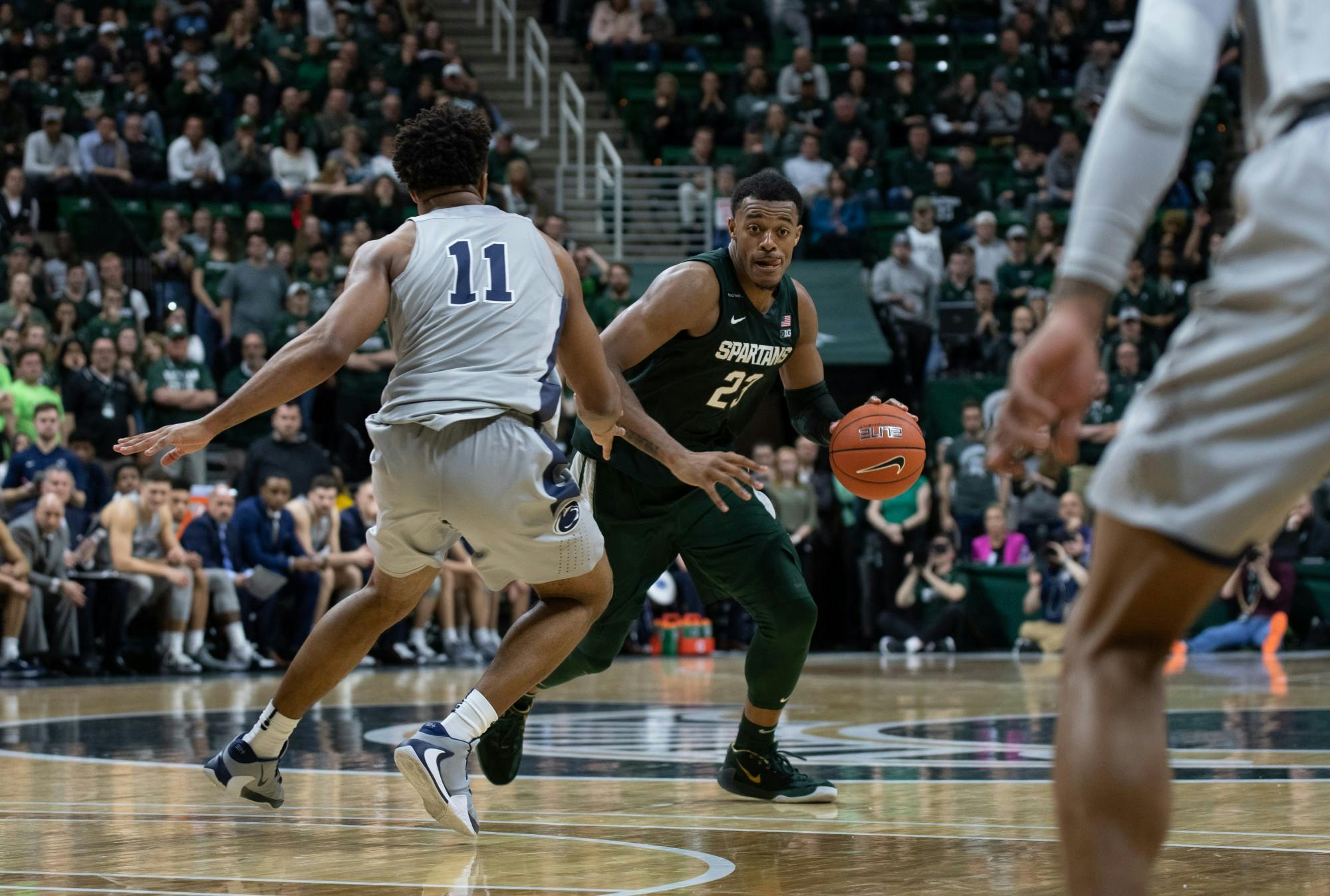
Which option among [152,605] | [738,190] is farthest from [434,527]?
[152,605]

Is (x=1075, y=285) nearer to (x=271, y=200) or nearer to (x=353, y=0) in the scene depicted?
(x=271, y=200)

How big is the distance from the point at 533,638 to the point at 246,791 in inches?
35.3

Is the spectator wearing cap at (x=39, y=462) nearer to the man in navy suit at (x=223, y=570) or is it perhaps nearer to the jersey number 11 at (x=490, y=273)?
the man in navy suit at (x=223, y=570)

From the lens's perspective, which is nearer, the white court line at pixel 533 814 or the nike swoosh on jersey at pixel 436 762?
the nike swoosh on jersey at pixel 436 762

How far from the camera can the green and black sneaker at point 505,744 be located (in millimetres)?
5242

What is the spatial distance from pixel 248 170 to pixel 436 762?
502 inches

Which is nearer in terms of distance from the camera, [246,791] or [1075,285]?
[1075,285]

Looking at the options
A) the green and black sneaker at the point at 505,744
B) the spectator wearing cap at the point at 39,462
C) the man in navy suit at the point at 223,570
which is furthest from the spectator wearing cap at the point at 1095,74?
the green and black sneaker at the point at 505,744

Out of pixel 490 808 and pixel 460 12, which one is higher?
pixel 460 12

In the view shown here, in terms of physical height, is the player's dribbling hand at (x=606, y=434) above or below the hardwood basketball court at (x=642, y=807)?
above

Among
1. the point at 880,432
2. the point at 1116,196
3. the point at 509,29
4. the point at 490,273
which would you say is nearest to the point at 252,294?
the point at 509,29

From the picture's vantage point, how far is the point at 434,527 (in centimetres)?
444

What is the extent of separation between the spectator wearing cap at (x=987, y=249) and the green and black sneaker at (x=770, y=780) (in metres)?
12.1

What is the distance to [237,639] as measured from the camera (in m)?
12.3
